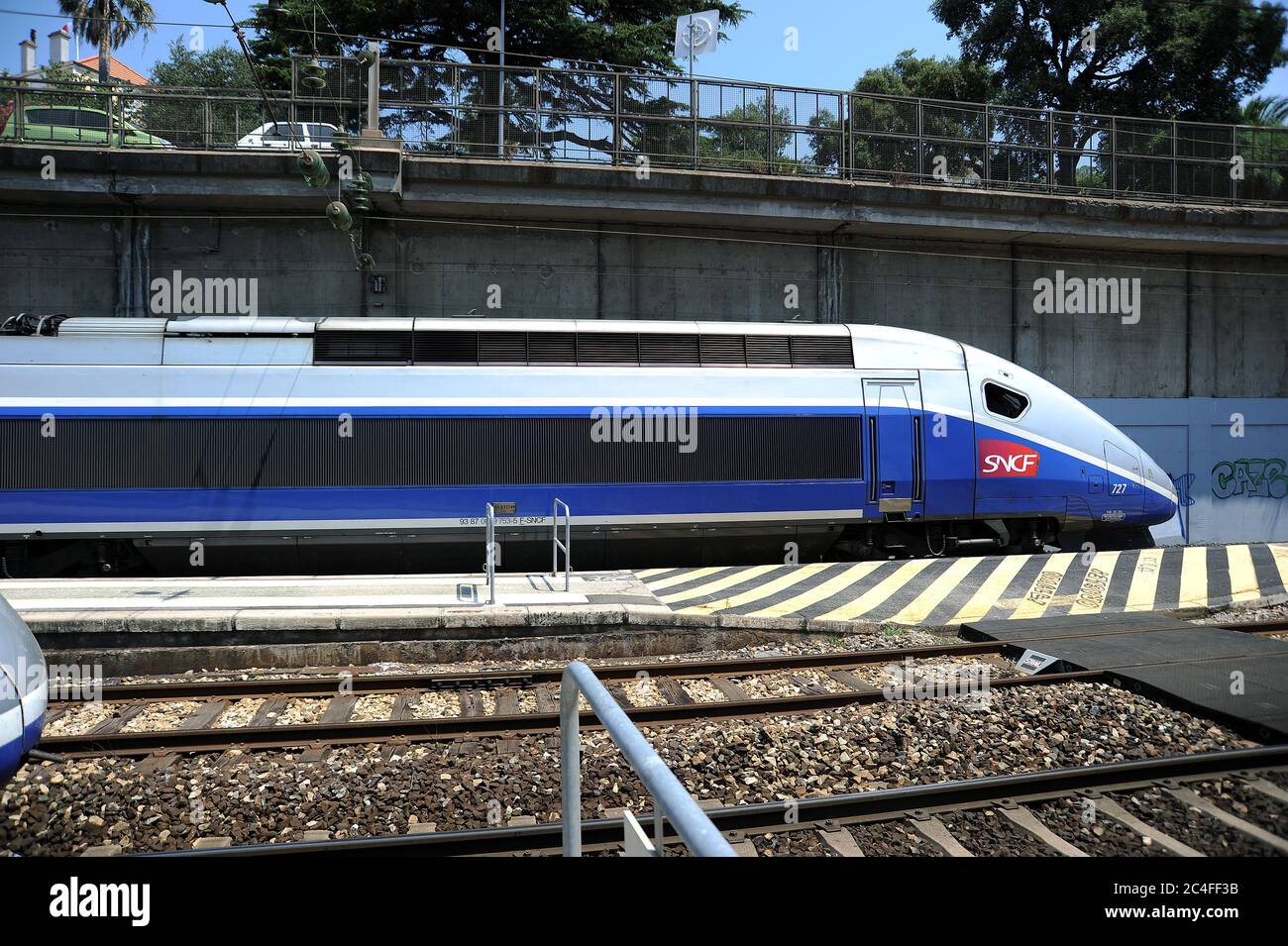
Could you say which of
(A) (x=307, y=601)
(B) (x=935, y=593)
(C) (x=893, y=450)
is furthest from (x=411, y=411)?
(B) (x=935, y=593)

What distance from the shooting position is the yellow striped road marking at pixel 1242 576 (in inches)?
444

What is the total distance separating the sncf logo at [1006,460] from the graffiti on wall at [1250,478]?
9454mm

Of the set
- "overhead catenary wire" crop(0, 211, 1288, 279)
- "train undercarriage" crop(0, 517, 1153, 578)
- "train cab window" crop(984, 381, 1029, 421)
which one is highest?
"overhead catenary wire" crop(0, 211, 1288, 279)

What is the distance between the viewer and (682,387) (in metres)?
12.4

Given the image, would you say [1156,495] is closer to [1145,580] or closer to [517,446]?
[1145,580]

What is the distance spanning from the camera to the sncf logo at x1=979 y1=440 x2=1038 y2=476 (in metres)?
12.9

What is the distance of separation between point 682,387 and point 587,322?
5.51 ft

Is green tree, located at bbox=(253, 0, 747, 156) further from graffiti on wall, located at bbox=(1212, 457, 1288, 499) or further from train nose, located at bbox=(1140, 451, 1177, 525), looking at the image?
graffiti on wall, located at bbox=(1212, 457, 1288, 499)

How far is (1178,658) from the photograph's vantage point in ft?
25.5

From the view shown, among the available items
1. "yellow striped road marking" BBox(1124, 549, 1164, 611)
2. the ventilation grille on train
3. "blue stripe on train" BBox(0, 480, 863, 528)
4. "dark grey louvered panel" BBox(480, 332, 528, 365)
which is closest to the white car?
Result: the ventilation grille on train

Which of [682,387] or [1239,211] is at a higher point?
[1239,211]

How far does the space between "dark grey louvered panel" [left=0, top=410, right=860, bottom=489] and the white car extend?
19.9 feet
